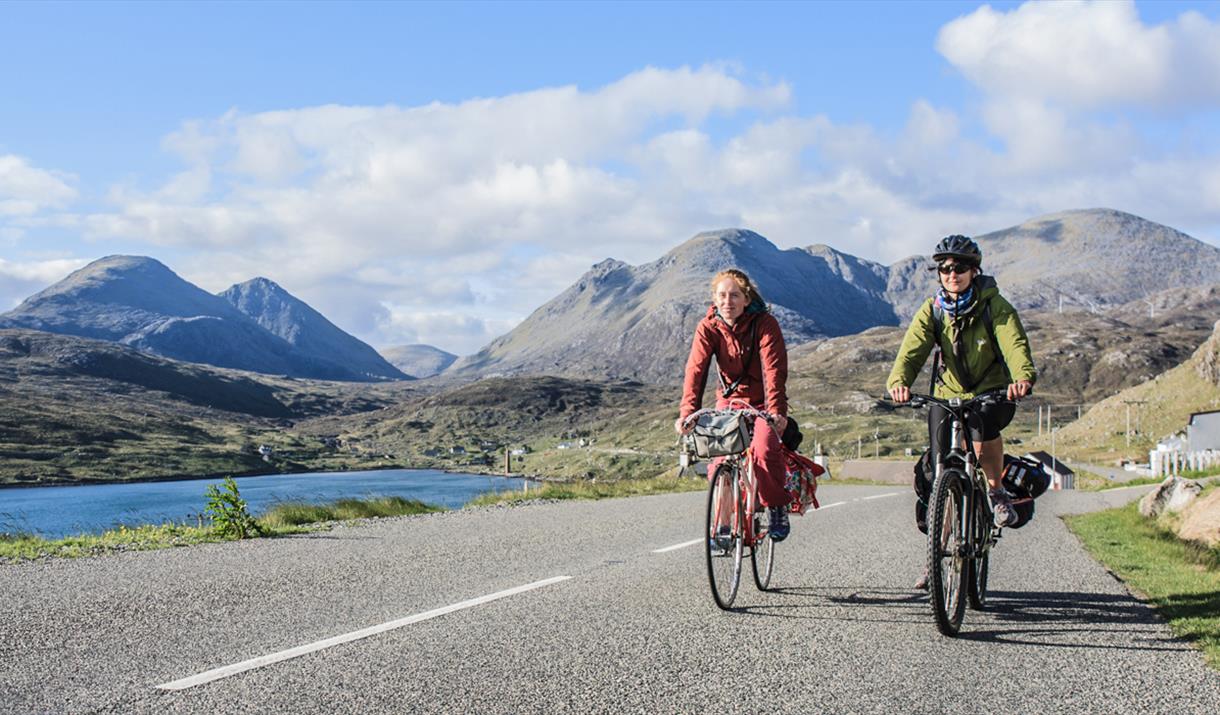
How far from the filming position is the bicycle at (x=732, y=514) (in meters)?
6.98

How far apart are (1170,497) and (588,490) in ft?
42.8

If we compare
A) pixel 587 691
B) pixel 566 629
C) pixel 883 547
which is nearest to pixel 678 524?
pixel 883 547

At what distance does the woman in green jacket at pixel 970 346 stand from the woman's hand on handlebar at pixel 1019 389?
0.11 meters

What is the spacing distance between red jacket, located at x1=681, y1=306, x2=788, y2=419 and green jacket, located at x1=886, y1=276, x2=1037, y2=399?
2.87 feet

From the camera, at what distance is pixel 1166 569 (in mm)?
9555

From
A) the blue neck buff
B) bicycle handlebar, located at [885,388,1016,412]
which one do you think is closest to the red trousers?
bicycle handlebar, located at [885,388,1016,412]

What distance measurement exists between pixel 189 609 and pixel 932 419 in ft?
18.0

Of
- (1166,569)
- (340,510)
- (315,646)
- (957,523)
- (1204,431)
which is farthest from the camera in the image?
(1204,431)

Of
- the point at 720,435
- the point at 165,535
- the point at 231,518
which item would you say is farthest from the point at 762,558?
the point at 165,535

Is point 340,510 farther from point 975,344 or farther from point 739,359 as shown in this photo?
point 975,344

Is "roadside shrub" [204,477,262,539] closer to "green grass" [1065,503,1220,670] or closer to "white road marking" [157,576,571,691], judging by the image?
"white road marking" [157,576,571,691]

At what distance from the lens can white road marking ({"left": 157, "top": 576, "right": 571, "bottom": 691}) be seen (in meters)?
4.79

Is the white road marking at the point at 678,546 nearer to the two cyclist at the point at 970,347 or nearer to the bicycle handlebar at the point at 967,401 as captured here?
the two cyclist at the point at 970,347

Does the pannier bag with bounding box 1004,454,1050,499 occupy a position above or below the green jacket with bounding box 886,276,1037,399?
below
